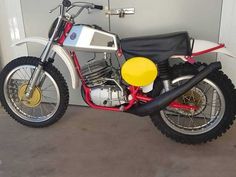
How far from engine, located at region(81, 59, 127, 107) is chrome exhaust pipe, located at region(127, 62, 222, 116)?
0.75 ft

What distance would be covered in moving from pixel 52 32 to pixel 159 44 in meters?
0.83

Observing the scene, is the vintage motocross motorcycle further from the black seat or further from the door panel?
the door panel

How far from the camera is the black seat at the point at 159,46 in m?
1.81

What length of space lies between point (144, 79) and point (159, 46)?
0.25m

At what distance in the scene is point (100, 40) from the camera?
1.90m

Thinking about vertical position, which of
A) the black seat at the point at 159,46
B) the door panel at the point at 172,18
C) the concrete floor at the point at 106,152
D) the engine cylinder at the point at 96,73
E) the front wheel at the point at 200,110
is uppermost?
the door panel at the point at 172,18

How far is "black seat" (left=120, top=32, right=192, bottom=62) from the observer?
1.81m

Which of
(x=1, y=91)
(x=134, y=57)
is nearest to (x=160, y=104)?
(x=134, y=57)

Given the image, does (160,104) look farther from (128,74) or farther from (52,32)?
(52,32)

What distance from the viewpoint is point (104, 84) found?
205 centimetres

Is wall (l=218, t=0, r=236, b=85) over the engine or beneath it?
over

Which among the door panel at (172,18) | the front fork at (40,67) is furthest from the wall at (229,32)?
the front fork at (40,67)

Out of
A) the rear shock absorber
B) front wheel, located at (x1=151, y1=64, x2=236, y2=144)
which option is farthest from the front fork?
front wheel, located at (x1=151, y1=64, x2=236, y2=144)

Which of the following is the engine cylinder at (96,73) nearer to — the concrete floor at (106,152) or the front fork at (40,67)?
the front fork at (40,67)
